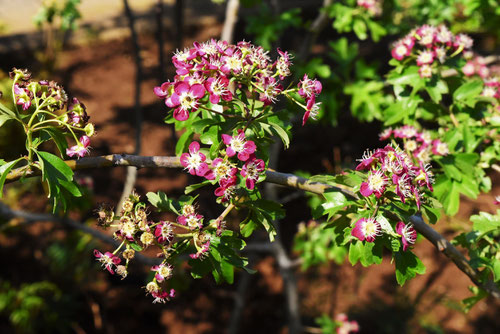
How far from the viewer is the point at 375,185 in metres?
1.37

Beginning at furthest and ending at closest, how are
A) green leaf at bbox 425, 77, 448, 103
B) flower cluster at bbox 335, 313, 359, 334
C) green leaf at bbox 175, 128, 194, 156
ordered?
flower cluster at bbox 335, 313, 359, 334
green leaf at bbox 425, 77, 448, 103
green leaf at bbox 175, 128, 194, 156

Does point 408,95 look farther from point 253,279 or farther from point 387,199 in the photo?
point 253,279

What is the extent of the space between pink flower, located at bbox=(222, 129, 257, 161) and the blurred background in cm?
161

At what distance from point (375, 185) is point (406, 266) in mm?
356

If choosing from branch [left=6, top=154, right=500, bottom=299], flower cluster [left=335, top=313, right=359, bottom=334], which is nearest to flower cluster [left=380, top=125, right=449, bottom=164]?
branch [left=6, top=154, right=500, bottom=299]

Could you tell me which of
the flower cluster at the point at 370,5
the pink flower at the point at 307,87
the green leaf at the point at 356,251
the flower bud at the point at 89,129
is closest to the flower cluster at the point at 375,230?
the green leaf at the point at 356,251

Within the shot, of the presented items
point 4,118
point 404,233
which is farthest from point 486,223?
point 4,118

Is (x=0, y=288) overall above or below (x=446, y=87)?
below

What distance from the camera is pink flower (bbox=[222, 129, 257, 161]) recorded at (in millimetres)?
1336

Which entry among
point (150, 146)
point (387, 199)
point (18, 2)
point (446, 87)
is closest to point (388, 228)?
point (387, 199)

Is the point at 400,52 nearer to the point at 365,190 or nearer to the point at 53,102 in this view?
the point at 365,190

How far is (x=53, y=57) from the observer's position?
699cm

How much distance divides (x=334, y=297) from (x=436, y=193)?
3.13 m

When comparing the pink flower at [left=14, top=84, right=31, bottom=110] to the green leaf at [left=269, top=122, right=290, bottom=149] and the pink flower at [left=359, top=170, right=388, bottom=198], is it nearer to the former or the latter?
the green leaf at [left=269, top=122, right=290, bottom=149]
